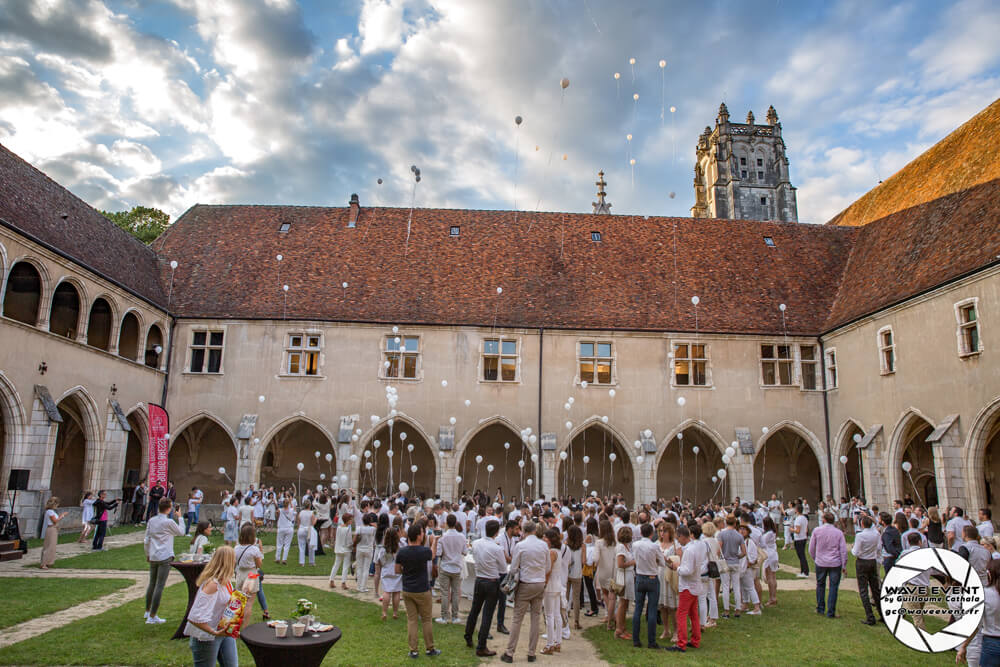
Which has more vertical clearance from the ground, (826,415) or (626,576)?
(826,415)

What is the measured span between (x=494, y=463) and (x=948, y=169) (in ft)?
58.9

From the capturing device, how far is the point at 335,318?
22.9 meters

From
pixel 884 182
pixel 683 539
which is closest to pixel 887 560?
pixel 683 539

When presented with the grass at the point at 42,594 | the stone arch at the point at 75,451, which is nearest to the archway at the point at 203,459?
the stone arch at the point at 75,451

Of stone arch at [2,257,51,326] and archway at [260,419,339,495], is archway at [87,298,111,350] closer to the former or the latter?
stone arch at [2,257,51,326]

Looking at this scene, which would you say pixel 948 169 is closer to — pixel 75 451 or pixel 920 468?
pixel 920 468

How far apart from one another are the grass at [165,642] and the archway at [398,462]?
43.8 feet

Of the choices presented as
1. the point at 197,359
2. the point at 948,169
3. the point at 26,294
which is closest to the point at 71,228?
the point at 26,294

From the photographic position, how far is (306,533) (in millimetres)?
14211

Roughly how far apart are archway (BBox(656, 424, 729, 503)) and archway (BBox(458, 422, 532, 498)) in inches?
200

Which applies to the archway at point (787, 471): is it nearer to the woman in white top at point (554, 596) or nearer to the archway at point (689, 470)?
the archway at point (689, 470)

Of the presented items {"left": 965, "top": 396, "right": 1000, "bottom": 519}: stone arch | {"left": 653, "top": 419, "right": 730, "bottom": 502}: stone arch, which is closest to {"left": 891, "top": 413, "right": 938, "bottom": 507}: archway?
{"left": 965, "top": 396, "right": 1000, "bottom": 519}: stone arch

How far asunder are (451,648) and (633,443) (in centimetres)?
1515

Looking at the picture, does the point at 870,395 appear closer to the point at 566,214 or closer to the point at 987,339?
the point at 987,339
